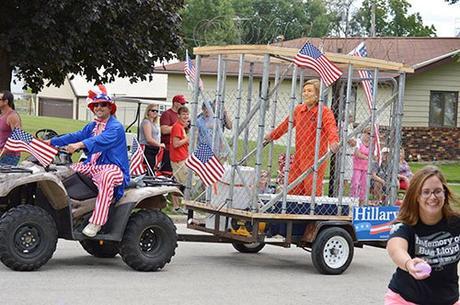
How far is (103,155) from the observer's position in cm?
1052

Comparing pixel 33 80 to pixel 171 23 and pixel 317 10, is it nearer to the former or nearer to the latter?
pixel 171 23

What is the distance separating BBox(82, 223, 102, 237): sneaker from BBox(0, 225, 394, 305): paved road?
1.37ft

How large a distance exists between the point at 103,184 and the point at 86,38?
9.81 meters

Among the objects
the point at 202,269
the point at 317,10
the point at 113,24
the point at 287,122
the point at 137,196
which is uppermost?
the point at 317,10

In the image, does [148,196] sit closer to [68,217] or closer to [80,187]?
[80,187]

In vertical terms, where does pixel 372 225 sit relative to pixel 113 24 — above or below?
below

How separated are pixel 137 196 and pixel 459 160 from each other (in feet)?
84.2

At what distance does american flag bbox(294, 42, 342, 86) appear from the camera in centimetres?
1088

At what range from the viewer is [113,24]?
1994 cm

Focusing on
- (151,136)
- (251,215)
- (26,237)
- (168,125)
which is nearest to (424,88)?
(168,125)

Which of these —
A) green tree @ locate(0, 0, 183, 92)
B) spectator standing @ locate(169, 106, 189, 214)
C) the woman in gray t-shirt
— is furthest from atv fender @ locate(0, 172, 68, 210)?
green tree @ locate(0, 0, 183, 92)

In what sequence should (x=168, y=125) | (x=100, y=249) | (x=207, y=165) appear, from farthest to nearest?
(x=168, y=125) < (x=100, y=249) < (x=207, y=165)

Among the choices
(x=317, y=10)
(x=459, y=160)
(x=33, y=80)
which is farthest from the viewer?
(x=317, y=10)

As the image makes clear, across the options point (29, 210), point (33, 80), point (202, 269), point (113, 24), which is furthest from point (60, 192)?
point (33, 80)
